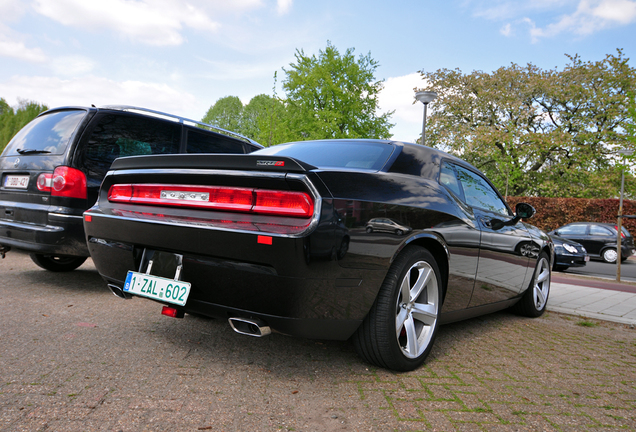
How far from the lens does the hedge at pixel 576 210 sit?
2083 cm

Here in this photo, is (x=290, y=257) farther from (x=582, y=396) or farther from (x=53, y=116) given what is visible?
(x=53, y=116)

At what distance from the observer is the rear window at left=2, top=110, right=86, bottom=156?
454cm

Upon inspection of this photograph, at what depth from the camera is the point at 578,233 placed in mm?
16625

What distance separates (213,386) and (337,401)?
652 millimetres

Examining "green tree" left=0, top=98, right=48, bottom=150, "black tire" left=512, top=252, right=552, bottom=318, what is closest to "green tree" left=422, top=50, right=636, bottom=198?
"black tire" left=512, top=252, right=552, bottom=318

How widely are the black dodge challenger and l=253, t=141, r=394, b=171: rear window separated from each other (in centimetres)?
2

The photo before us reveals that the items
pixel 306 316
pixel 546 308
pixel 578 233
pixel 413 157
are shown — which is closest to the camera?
pixel 306 316

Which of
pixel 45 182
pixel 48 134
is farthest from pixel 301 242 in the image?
pixel 48 134

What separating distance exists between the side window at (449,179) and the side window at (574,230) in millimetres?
15278

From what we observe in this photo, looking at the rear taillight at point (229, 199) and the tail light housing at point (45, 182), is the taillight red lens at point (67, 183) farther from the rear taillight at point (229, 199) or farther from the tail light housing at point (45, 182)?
the rear taillight at point (229, 199)

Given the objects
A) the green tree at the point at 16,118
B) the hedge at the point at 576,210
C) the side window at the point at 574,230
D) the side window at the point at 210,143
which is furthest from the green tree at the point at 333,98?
the green tree at the point at 16,118

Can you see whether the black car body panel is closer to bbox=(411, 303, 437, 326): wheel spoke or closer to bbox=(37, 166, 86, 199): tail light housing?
bbox=(411, 303, 437, 326): wheel spoke

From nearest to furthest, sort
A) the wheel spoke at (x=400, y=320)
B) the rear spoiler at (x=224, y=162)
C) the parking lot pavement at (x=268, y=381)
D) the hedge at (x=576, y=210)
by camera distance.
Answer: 1. the parking lot pavement at (x=268, y=381)
2. the rear spoiler at (x=224, y=162)
3. the wheel spoke at (x=400, y=320)
4. the hedge at (x=576, y=210)

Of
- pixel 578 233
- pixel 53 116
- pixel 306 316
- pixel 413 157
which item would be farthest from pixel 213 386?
pixel 578 233
